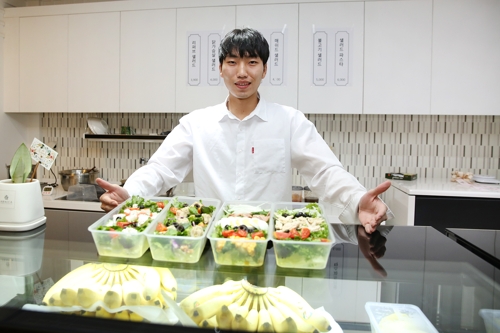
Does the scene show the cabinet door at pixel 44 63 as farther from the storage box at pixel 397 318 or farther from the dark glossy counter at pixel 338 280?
the storage box at pixel 397 318

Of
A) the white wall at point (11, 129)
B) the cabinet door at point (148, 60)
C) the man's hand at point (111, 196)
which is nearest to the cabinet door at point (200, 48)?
the cabinet door at point (148, 60)

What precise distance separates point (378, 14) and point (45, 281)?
295 centimetres

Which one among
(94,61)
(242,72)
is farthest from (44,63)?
(242,72)

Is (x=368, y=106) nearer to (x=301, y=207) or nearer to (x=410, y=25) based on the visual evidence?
(x=410, y=25)

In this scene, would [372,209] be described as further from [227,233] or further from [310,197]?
[310,197]

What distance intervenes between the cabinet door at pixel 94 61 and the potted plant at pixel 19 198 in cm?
232

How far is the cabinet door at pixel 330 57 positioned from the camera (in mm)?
2959

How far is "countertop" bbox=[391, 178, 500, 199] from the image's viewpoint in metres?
2.63

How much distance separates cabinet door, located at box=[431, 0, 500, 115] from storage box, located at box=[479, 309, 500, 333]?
8.44 feet

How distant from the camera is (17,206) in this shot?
1.06 m

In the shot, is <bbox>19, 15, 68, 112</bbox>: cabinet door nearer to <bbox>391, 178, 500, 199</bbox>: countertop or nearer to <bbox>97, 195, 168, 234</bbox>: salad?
<bbox>97, 195, 168, 234</bbox>: salad

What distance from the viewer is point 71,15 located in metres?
3.33

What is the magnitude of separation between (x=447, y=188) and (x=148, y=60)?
2.60 meters

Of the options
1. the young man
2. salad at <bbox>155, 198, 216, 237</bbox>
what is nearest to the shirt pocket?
the young man
